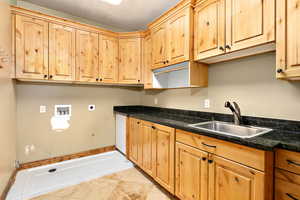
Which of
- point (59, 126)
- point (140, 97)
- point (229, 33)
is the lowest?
point (59, 126)

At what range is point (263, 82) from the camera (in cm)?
146

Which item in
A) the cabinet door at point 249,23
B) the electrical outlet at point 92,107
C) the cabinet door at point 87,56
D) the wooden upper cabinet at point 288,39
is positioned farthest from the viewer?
the electrical outlet at point 92,107

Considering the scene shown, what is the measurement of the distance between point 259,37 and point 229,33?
274 millimetres

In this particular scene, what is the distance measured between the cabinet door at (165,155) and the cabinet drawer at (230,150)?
22 centimetres

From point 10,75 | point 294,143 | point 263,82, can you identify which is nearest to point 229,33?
point 263,82

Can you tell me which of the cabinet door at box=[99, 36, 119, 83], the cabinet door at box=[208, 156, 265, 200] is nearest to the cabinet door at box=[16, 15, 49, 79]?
the cabinet door at box=[99, 36, 119, 83]

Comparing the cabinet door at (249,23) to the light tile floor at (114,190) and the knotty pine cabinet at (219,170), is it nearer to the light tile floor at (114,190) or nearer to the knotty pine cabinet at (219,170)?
the knotty pine cabinet at (219,170)

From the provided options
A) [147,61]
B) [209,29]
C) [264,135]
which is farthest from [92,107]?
[264,135]

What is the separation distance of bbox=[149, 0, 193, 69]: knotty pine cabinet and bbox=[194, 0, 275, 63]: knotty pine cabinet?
104mm

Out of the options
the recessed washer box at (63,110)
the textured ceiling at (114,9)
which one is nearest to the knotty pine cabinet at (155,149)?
the recessed washer box at (63,110)

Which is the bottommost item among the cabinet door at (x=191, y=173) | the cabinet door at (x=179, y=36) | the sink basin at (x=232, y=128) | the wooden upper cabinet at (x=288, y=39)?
the cabinet door at (x=191, y=173)

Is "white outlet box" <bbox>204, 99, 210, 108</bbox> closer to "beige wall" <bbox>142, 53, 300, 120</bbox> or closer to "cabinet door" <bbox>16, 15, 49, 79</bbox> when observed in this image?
"beige wall" <bbox>142, 53, 300, 120</bbox>

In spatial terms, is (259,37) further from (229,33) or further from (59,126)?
(59,126)

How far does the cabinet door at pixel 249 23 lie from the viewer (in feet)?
3.74
